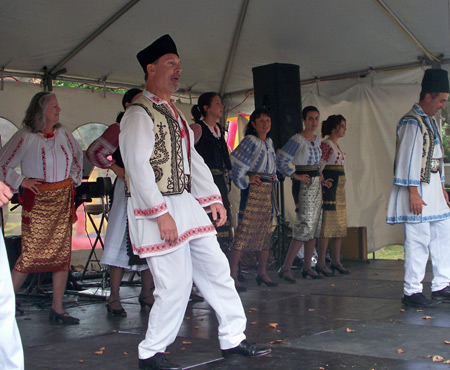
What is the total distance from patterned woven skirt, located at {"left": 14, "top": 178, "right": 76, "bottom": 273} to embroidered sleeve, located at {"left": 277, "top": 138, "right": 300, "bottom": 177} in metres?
2.64

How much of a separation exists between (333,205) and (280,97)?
1.42 m

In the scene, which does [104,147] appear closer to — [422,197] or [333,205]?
[422,197]

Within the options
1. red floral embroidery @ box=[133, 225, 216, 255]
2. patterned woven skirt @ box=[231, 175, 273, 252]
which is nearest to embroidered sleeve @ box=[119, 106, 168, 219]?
red floral embroidery @ box=[133, 225, 216, 255]

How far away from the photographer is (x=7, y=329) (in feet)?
6.52

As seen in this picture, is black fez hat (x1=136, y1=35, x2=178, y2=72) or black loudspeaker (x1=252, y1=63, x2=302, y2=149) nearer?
black fez hat (x1=136, y1=35, x2=178, y2=72)

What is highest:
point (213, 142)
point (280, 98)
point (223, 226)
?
point (280, 98)

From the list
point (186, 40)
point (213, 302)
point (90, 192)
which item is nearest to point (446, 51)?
point (186, 40)

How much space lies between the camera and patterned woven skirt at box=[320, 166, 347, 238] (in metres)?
6.77

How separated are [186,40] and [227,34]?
0.49 metres

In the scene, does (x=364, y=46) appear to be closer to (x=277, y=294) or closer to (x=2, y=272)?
(x=277, y=294)

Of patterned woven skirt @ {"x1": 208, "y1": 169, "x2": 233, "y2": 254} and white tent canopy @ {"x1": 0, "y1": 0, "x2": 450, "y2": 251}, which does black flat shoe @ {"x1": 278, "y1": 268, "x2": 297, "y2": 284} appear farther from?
white tent canopy @ {"x1": 0, "y1": 0, "x2": 450, "y2": 251}

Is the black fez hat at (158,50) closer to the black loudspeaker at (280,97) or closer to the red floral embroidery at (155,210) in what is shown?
the red floral embroidery at (155,210)

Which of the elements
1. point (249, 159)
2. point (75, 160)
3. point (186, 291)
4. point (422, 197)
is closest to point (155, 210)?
point (186, 291)

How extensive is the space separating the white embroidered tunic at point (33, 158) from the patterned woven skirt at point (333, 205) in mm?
3219
